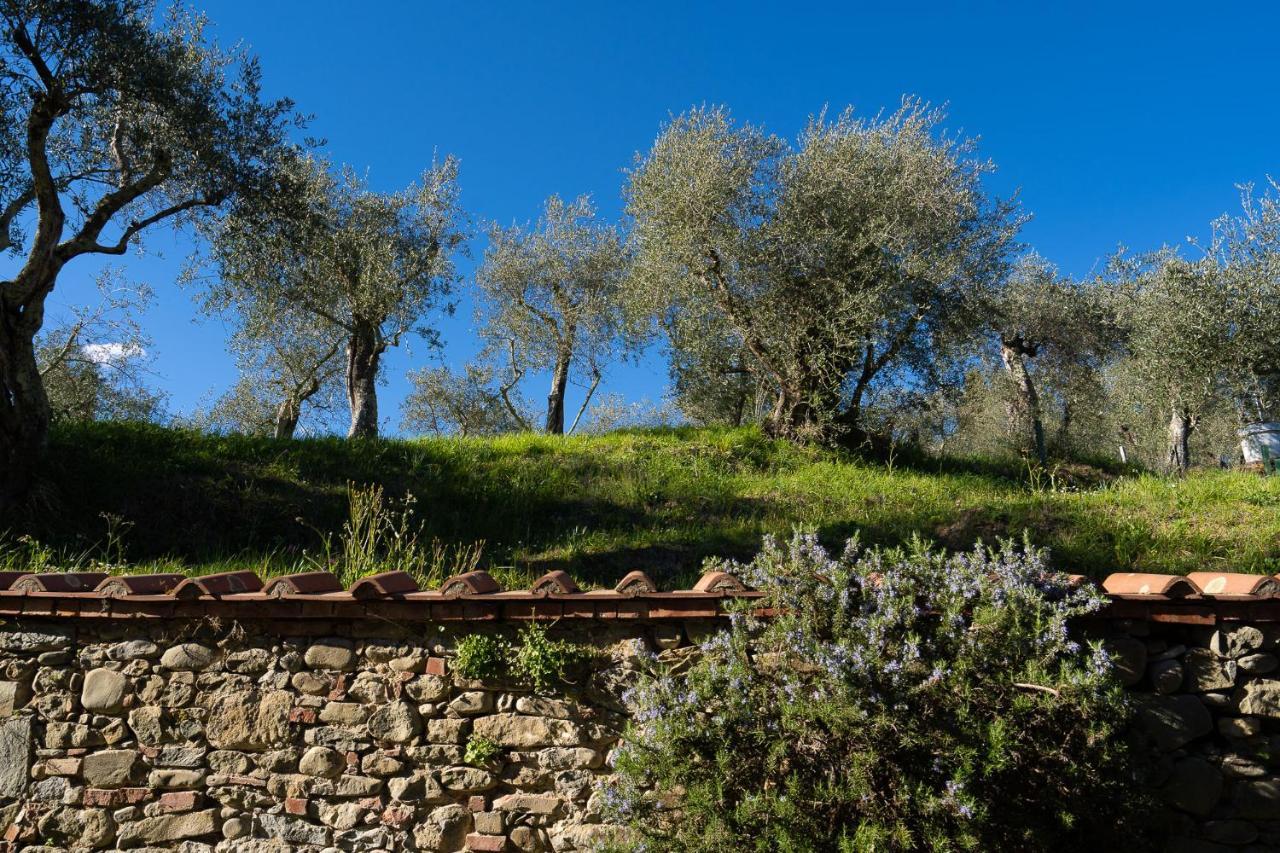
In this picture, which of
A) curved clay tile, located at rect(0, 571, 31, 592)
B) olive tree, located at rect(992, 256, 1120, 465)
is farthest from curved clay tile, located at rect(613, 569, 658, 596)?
olive tree, located at rect(992, 256, 1120, 465)

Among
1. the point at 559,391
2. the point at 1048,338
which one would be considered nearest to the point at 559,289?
the point at 559,391

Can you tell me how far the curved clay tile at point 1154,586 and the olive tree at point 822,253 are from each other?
8.89m

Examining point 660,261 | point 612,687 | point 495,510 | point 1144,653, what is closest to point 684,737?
point 612,687

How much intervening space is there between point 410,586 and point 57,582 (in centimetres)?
218

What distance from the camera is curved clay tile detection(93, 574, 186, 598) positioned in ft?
16.3

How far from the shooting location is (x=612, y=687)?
173 inches

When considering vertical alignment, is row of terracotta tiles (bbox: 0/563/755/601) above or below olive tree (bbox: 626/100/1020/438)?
below

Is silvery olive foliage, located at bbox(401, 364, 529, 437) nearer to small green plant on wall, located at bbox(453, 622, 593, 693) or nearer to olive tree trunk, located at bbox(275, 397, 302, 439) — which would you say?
olive tree trunk, located at bbox(275, 397, 302, 439)

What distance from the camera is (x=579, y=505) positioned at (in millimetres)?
10906

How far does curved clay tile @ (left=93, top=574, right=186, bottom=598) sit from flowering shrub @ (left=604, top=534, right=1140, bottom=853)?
116 inches

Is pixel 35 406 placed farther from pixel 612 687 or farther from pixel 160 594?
pixel 612 687

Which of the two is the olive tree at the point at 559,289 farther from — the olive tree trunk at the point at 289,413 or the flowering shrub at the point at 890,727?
the flowering shrub at the point at 890,727

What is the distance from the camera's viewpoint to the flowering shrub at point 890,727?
146 inches

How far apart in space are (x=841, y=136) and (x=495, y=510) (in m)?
9.37
